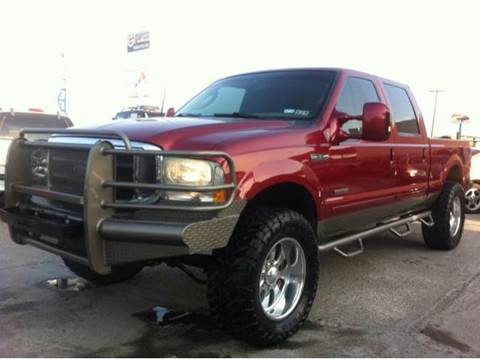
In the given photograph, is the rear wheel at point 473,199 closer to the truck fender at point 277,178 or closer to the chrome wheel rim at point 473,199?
the chrome wheel rim at point 473,199

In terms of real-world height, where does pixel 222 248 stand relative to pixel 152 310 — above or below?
above

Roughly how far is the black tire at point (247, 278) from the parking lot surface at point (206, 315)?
16 cm

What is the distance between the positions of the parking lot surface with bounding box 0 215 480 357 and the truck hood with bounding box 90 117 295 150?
1332 mm

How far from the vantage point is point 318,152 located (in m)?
4.09

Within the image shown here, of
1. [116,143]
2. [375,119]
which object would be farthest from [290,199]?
[116,143]

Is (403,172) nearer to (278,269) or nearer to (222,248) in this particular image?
(278,269)

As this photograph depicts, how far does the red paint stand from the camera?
3.45 m

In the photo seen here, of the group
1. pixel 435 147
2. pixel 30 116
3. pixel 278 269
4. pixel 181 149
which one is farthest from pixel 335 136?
pixel 30 116

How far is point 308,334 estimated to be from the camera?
3879mm

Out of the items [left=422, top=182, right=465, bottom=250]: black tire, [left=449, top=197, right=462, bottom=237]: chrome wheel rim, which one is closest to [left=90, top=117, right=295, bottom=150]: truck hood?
[left=422, top=182, right=465, bottom=250]: black tire

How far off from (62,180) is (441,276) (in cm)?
385

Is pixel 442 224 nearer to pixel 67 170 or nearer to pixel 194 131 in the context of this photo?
pixel 194 131

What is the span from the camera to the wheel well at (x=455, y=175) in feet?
22.4

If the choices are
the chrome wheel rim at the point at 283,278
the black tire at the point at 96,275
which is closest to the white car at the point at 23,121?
the black tire at the point at 96,275
